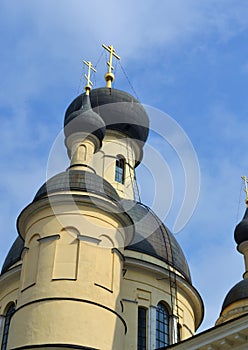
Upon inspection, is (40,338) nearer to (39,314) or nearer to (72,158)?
(39,314)

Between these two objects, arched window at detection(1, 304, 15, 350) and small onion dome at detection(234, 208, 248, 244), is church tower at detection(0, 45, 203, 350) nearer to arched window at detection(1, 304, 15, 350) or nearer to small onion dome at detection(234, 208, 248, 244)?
arched window at detection(1, 304, 15, 350)

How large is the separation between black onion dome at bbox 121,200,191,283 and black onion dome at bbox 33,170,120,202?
3.37m

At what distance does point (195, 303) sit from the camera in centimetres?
2244

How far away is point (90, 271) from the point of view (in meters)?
16.3

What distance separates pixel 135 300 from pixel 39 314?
17.2 ft

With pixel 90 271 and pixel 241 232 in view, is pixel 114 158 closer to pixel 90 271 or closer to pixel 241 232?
pixel 241 232

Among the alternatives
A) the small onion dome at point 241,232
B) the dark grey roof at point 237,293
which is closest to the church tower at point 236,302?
the dark grey roof at point 237,293

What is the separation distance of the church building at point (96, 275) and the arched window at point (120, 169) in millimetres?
175

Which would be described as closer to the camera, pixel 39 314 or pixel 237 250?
pixel 39 314

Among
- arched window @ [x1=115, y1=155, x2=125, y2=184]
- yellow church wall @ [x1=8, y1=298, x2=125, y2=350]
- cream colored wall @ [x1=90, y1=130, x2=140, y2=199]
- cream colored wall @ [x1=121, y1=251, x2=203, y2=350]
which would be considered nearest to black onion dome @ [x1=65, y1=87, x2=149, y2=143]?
cream colored wall @ [x1=90, y1=130, x2=140, y2=199]

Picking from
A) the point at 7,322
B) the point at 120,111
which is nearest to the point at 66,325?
the point at 7,322

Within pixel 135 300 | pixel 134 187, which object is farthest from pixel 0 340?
pixel 134 187

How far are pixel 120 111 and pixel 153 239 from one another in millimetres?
6171

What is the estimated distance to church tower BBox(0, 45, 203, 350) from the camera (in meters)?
15.7
